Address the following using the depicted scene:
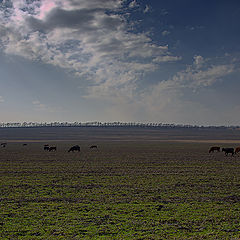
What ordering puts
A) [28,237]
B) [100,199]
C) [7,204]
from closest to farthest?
[28,237] < [7,204] < [100,199]

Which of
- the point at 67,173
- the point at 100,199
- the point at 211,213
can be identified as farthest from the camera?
the point at 67,173

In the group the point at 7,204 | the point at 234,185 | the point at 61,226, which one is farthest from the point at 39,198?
the point at 234,185

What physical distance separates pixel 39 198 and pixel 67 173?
Result: 21.8ft

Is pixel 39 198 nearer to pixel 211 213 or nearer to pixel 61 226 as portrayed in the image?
pixel 61 226

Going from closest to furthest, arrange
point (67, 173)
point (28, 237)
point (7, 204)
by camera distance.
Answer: point (28, 237) → point (7, 204) → point (67, 173)

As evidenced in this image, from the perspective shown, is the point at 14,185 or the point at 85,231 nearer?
the point at 85,231

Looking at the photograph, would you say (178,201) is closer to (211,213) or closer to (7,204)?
(211,213)

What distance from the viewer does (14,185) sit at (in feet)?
45.6

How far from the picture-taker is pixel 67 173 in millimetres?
17906

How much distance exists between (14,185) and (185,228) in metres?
9.73

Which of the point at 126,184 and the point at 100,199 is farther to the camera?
the point at 126,184

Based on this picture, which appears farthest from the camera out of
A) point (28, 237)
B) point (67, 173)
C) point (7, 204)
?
point (67, 173)

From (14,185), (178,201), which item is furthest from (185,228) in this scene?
(14,185)

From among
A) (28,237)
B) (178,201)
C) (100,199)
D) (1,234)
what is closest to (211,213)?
(178,201)
